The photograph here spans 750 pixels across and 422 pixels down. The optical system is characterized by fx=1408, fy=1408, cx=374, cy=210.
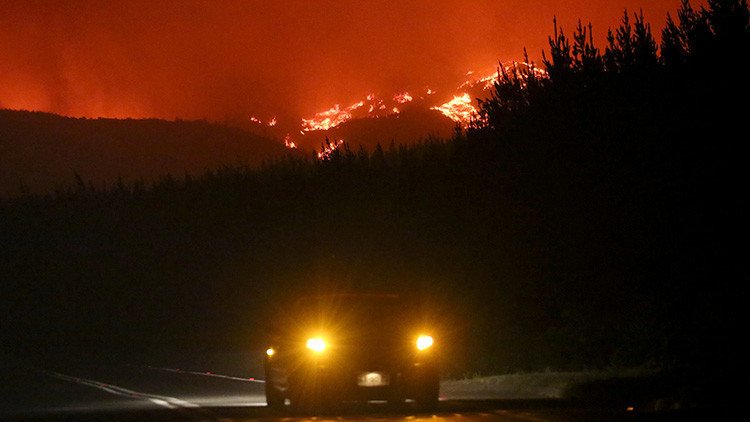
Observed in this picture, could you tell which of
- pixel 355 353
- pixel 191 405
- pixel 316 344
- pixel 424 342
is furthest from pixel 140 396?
pixel 424 342

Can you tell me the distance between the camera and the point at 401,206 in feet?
168

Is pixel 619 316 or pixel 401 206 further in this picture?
pixel 401 206

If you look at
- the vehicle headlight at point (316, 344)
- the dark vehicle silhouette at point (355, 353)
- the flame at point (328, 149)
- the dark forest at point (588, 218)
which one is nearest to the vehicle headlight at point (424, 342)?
the dark vehicle silhouette at point (355, 353)

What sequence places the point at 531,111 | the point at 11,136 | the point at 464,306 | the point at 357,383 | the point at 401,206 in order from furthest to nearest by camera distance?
the point at 11,136
the point at 401,206
the point at 464,306
the point at 531,111
the point at 357,383

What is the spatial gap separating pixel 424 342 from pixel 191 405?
4980 millimetres

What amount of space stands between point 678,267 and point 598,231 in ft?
8.24

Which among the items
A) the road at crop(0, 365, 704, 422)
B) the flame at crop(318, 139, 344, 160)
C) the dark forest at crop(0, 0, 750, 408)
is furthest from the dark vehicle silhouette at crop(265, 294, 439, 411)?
the flame at crop(318, 139, 344, 160)

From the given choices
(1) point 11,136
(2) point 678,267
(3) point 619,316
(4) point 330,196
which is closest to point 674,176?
(2) point 678,267

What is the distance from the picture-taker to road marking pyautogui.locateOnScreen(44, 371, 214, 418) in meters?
24.0

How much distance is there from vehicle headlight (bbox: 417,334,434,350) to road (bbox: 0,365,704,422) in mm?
1008

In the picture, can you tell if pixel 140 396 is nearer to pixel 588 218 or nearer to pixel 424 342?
pixel 424 342

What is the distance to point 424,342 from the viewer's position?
872 inches

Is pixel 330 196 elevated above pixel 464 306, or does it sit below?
above

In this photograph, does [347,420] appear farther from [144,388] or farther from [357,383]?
[144,388]
